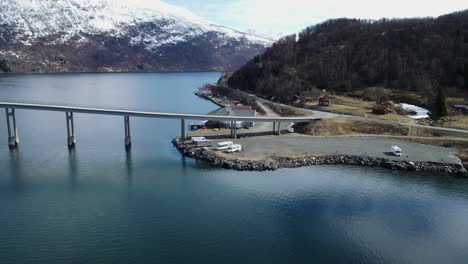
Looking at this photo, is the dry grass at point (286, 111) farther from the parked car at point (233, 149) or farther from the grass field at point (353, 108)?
the parked car at point (233, 149)

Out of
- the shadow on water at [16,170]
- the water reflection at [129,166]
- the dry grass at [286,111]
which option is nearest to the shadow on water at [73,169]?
the shadow on water at [16,170]

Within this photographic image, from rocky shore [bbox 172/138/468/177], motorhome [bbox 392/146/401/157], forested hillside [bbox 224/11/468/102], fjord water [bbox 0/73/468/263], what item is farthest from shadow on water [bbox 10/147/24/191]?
forested hillside [bbox 224/11/468/102]

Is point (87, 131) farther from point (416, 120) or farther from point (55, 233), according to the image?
point (416, 120)

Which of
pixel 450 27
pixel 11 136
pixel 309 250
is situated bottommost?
pixel 309 250

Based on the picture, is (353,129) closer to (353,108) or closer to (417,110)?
(353,108)

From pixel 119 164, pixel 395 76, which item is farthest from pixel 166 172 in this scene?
pixel 395 76

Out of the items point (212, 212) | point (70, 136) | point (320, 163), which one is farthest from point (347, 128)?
point (70, 136)
